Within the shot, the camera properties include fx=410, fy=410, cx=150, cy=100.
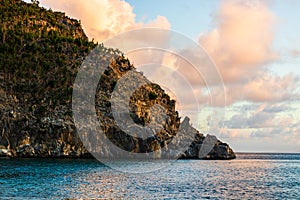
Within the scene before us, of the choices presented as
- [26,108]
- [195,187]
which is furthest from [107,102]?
[195,187]

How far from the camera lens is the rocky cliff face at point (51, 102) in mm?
145625

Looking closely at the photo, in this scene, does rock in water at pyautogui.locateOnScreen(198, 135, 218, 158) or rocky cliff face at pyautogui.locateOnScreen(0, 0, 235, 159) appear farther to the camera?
rock in water at pyautogui.locateOnScreen(198, 135, 218, 158)

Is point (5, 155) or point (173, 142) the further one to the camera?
point (173, 142)

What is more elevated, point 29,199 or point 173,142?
point 173,142

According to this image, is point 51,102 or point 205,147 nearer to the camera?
point 51,102

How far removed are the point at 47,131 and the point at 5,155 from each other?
16.8m

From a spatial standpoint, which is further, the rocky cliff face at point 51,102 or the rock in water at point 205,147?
the rock in water at point 205,147

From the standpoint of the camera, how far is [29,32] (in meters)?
186

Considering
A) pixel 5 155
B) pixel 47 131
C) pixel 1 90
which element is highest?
pixel 1 90

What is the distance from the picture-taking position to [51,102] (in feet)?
534

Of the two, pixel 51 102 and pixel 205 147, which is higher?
pixel 51 102

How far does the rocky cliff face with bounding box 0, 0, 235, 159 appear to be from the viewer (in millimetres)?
145625

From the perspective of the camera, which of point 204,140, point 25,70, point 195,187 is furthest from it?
point 204,140

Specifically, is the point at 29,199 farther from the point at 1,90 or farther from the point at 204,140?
the point at 204,140
